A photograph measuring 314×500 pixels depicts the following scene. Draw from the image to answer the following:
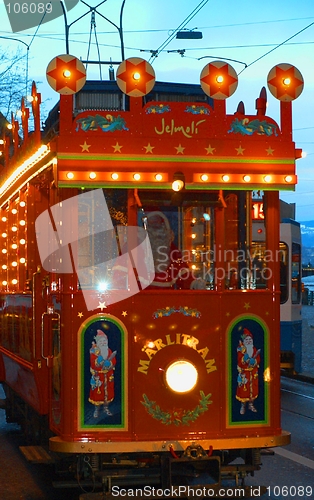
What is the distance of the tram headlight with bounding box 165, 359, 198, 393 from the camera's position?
22.2 feet

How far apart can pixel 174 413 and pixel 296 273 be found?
9.41 m

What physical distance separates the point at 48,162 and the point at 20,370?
2.71 m

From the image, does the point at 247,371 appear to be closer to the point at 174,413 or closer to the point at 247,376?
the point at 247,376

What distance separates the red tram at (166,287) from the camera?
6777 millimetres

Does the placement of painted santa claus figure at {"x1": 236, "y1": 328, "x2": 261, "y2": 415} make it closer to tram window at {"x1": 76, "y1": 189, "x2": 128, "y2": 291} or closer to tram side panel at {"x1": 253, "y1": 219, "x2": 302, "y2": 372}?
tram window at {"x1": 76, "y1": 189, "x2": 128, "y2": 291}

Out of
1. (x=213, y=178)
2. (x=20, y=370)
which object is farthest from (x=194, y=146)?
(x=20, y=370)

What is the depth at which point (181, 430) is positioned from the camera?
6.83 metres

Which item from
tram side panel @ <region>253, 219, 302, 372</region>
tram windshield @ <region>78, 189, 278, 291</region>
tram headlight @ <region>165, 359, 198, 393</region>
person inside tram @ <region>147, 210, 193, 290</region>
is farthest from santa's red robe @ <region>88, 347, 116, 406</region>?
tram side panel @ <region>253, 219, 302, 372</region>

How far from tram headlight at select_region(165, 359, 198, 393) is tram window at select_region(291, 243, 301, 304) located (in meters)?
8.79

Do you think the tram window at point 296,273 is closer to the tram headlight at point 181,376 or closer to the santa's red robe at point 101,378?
the tram headlight at point 181,376

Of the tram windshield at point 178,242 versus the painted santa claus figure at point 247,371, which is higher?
the tram windshield at point 178,242

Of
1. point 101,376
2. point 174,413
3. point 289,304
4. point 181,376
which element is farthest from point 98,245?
point 289,304

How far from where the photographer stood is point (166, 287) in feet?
22.9

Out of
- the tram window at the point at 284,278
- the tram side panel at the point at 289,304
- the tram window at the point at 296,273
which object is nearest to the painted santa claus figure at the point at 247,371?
the tram side panel at the point at 289,304
